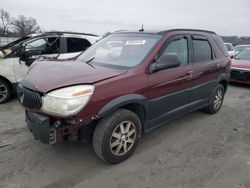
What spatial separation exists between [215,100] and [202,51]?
127cm

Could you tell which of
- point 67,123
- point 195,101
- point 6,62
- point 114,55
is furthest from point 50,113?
point 6,62

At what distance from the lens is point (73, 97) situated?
261 centimetres

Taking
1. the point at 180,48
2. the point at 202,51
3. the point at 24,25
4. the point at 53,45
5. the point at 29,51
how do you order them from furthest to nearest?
the point at 24,25, the point at 53,45, the point at 29,51, the point at 202,51, the point at 180,48

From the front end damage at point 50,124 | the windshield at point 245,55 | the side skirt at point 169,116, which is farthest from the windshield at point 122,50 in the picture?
the windshield at point 245,55

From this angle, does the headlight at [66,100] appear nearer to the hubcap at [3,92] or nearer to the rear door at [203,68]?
the rear door at [203,68]

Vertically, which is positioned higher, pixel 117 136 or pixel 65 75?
pixel 65 75

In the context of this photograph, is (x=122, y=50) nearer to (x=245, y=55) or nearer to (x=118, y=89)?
(x=118, y=89)

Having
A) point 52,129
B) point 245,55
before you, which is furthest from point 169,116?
point 245,55

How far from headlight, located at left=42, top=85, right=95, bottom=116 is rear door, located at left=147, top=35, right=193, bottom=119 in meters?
1.04

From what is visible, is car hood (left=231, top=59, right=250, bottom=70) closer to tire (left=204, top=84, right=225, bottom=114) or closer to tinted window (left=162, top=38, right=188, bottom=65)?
tire (left=204, top=84, right=225, bottom=114)

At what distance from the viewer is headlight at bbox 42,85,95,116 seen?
2588 mm

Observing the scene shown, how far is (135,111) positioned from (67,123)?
1.05 m

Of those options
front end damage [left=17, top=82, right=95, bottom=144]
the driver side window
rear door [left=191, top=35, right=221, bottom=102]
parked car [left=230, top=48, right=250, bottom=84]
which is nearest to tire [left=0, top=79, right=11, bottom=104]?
the driver side window

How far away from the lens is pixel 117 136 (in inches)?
121
